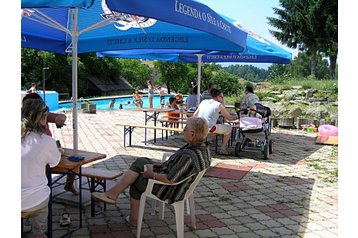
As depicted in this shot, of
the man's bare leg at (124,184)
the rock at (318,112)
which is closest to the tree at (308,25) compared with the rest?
the rock at (318,112)

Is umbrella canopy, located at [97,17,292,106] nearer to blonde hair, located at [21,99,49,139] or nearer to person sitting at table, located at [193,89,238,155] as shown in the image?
person sitting at table, located at [193,89,238,155]

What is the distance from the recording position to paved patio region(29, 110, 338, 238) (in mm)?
3430

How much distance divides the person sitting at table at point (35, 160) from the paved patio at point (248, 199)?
2.57 feet

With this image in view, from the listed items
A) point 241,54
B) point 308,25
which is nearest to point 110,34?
point 241,54

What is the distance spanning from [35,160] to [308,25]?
1421 inches

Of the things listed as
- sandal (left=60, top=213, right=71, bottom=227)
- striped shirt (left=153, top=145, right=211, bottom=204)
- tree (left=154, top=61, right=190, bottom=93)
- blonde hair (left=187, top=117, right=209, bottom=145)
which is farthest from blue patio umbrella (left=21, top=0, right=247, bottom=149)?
tree (left=154, top=61, right=190, bottom=93)

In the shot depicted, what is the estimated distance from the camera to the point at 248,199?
4379 millimetres

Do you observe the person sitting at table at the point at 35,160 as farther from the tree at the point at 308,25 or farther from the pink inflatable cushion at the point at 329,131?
the tree at the point at 308,25

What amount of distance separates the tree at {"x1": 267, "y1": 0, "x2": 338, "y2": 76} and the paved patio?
28.9 m

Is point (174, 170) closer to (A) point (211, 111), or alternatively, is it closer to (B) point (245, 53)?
(A) point (211, 111)

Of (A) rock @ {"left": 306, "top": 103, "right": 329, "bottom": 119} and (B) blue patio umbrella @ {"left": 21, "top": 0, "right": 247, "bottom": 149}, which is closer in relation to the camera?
(B) blue patio umbrella @ {"left": 21, "top": 0, "right": 247, "bottom": 149}

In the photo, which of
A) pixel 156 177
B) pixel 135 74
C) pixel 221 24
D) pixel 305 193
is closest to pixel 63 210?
pixel 156 177
